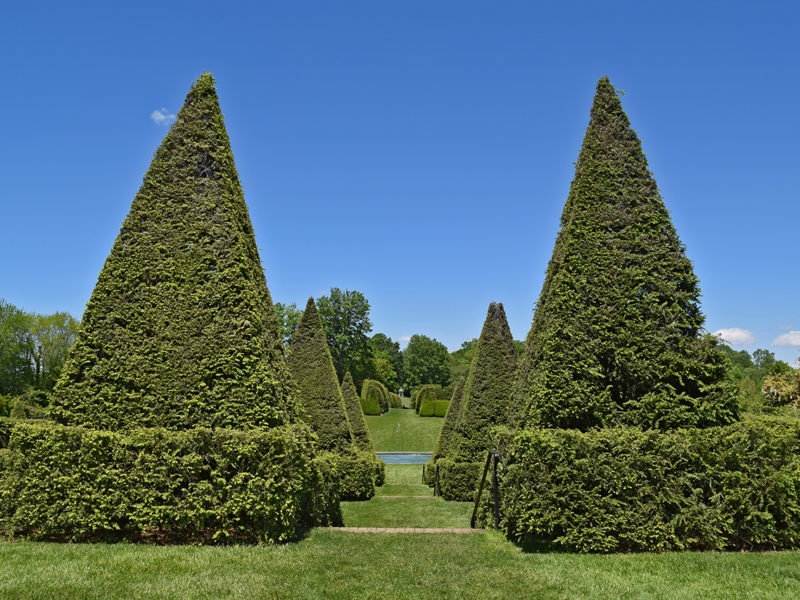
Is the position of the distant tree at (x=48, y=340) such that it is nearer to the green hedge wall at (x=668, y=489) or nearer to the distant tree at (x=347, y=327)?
the distant tree at (x=347, y=327)

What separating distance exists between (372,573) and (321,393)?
30.9 feet

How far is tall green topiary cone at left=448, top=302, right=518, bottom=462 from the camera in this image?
48.2 feet

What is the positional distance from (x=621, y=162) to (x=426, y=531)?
6.85 metres

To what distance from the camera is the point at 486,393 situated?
14953mm

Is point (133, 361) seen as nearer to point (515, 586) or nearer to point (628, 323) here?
point (515, 586)

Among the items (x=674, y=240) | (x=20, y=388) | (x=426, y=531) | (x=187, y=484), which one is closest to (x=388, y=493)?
(x=426, y=531)

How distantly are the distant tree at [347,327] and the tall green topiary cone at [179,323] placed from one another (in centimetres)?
5454

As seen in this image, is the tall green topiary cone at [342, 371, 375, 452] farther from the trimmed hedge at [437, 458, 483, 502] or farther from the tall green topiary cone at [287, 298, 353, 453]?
the trimmed hedge at [437, 458, 483, 502]

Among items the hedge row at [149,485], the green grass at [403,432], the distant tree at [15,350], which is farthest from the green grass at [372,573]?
the distant tree at [15,350]

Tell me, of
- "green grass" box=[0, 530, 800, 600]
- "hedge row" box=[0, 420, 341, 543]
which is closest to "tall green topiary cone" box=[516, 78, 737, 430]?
"green grass" box=[0, 530, 800, 600]

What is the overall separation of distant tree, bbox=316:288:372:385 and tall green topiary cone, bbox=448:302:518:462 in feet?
158

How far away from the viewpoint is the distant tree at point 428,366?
88312mm

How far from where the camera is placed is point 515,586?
212 inches

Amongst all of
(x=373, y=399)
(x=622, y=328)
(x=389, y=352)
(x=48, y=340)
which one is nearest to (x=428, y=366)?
(x=389, y=352)
